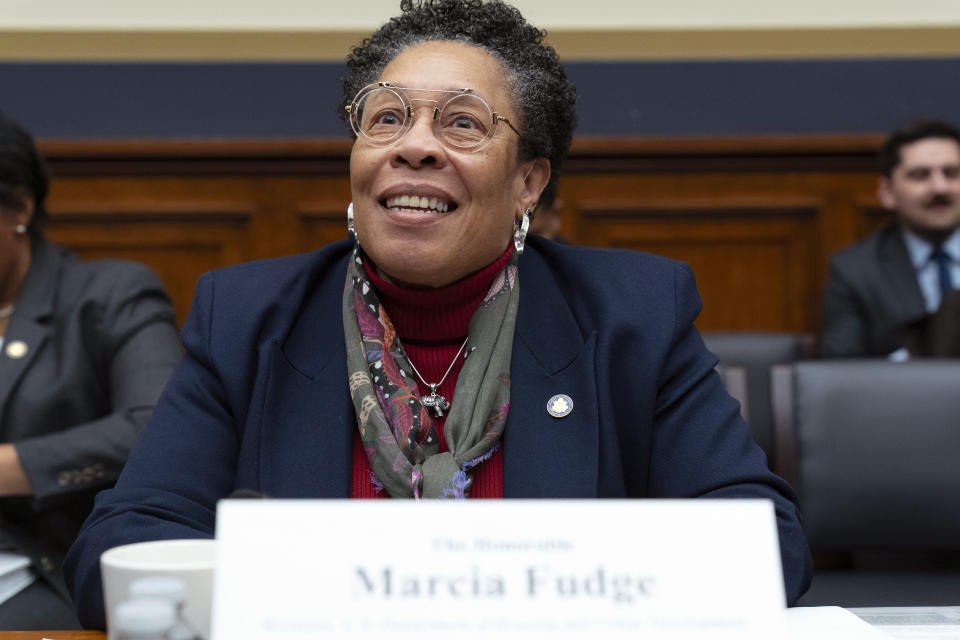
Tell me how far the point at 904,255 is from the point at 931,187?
0.86ft

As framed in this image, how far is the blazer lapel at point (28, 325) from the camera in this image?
6.40ft

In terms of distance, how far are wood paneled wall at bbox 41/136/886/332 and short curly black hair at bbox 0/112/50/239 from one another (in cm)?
169

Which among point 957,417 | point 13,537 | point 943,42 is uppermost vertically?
point 943,42

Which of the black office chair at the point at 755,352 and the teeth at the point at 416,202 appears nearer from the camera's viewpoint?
the teeth at the point at 416,202

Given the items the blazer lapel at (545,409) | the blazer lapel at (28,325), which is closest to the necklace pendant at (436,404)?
the blazer lapel at (545,409)

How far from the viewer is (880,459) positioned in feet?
6.23

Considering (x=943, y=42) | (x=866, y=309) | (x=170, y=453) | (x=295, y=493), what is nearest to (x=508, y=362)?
(x=295, y=493)

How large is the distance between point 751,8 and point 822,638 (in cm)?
354

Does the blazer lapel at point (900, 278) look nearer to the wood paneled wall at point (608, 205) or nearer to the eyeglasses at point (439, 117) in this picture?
the wood paneled wall at point (608, 205)

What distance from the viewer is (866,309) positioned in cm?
350

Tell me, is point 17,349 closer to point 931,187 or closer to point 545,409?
point 545,409

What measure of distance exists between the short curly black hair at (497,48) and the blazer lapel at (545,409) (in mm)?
269

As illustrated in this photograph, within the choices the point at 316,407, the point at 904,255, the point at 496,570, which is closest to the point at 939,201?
the point at 904,255

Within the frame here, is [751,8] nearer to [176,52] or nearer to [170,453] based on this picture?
[176,52]
